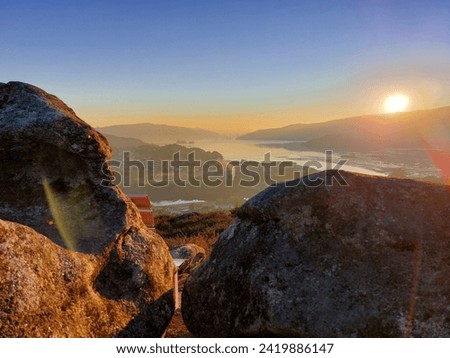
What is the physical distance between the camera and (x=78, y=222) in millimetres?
6461

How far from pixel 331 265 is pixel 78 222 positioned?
3632 millimetres

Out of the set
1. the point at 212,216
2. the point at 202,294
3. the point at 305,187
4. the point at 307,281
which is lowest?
the point at 212,216

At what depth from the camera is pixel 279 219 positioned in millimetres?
5820

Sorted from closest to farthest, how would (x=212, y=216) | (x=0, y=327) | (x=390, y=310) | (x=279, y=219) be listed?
(x=0, y=327) < (x=390, y=310) < (x=279, y=219) < (x=212, y=216)

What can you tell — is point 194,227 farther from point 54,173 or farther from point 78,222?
point 78,222

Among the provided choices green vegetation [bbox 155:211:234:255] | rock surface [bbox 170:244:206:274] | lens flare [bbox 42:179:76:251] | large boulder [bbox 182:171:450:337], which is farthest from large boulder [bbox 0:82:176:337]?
green vegetation [bbox 155:211:234:255]

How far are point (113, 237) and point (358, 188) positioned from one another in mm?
3490

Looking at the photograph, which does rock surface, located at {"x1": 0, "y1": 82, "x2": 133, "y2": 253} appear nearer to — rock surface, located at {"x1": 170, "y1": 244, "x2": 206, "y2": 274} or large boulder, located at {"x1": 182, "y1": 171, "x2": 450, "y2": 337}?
large boulder, located at {"x1": 182, "y1": 171, "x2": 450, "y2": 337}

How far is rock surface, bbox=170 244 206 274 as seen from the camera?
45.5 ft

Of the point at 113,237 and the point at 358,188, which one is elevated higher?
the point at 358,188

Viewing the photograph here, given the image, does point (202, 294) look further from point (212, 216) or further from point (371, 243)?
point (212, 216)

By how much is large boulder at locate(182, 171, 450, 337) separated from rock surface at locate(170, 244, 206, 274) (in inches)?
299

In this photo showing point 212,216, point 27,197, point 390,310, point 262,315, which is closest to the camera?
point 390,310

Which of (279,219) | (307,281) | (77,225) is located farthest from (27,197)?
(307,281)
